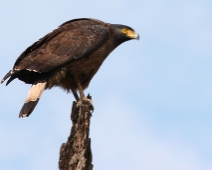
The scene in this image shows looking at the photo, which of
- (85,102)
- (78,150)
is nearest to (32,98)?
(85,102)

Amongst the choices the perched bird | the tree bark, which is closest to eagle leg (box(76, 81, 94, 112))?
the perched bird

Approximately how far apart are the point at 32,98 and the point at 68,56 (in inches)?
47.6

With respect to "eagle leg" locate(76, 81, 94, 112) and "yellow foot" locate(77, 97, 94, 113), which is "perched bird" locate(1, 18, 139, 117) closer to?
"eagle leg" locate(76, 81, 94, 112)

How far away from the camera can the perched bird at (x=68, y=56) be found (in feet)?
31.7

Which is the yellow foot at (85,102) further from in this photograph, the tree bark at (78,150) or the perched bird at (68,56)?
the tree bark at (78,150)

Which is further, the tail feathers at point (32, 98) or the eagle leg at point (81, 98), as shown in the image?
the eagle leg at point (81, 98)

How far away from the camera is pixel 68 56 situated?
1001 cm

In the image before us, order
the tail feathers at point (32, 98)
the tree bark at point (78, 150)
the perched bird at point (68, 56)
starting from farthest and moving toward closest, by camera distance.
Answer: the perched bird at point (68, 56) < the tail feathers at point (32, 98) < the tree bark at point (78, 150)

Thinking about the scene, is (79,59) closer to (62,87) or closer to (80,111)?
(62,87)

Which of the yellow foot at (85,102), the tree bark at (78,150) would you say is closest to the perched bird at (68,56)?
the yellow foot at (85,102)

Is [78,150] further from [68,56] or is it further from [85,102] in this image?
[68,56]

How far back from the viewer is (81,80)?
33.8 ft

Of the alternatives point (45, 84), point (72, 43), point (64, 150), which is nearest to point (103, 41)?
point (72, 43)

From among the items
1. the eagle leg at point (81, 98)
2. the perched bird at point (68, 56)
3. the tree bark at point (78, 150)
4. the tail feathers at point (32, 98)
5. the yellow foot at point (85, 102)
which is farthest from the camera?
the perched bird at point (68, 56)
